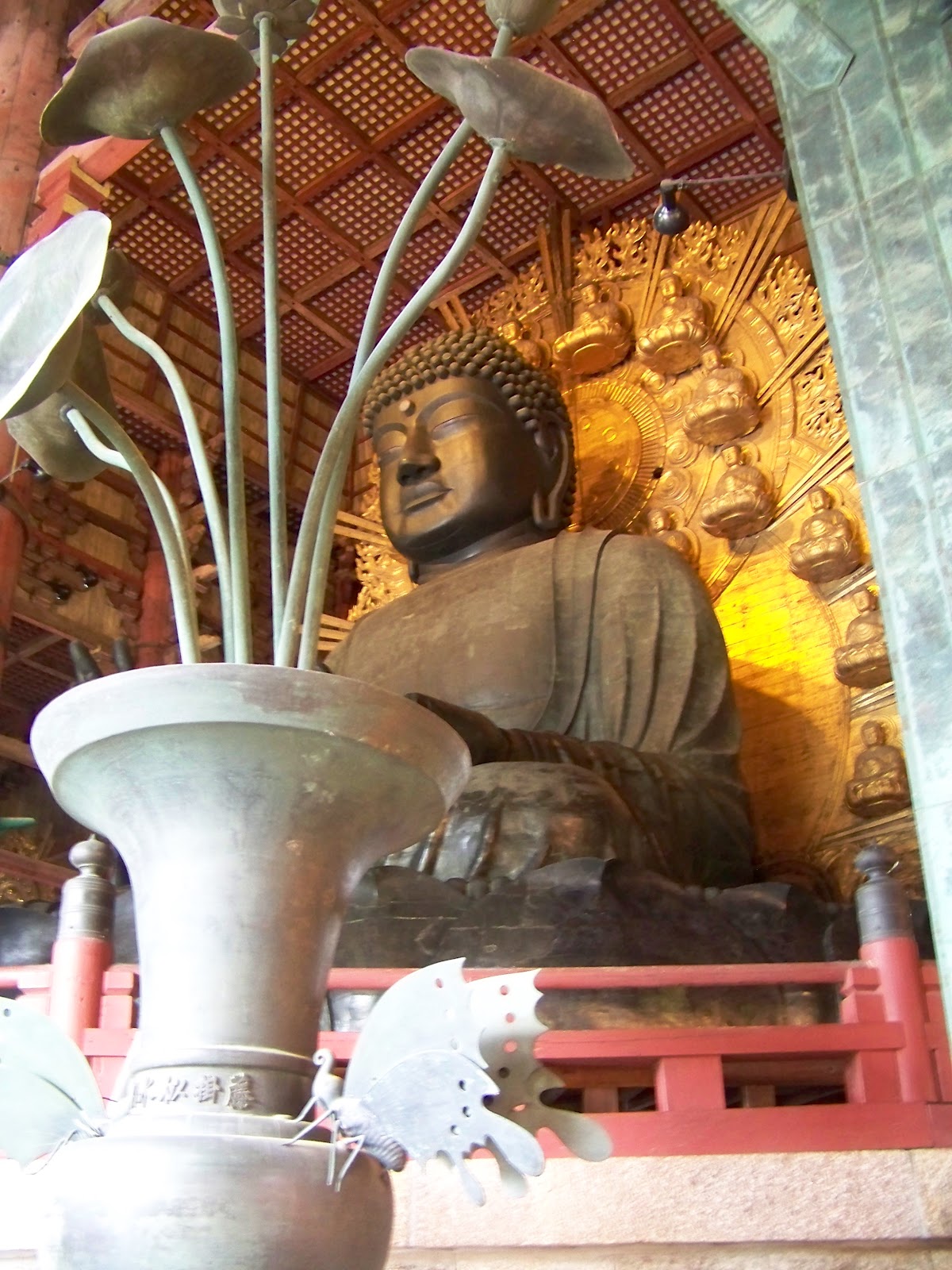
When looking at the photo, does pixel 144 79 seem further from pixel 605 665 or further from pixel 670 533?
pixel 670 533

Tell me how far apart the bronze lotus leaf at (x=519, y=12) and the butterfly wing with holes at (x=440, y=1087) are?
1057 millimetres

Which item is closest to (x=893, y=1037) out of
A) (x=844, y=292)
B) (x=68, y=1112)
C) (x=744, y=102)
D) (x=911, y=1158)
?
(x=911, y=1158)

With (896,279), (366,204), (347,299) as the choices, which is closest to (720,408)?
(366,204)

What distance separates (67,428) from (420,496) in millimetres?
2237

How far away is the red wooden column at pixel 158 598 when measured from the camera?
15.6ft

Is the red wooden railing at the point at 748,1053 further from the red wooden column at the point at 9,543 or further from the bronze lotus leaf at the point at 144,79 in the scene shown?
the red wooden column at the point at 9,543

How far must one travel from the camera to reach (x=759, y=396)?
12.8ft

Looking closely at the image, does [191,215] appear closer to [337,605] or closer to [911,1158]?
[337,605]

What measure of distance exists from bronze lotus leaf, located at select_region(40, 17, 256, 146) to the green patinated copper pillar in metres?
0.80

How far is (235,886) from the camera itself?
1069mm

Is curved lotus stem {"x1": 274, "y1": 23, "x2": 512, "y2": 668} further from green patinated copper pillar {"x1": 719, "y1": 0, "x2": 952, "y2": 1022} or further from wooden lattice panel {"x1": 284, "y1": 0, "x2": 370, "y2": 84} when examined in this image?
wooden lattice panel {"x1": 284, "y1": 0, "x2": 370, "y2": 84}

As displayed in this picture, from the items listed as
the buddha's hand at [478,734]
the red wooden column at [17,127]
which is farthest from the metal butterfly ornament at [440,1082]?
the red wooden column at [17,127]

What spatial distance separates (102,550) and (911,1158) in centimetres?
441

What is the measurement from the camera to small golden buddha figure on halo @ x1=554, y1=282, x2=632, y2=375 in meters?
4.19
